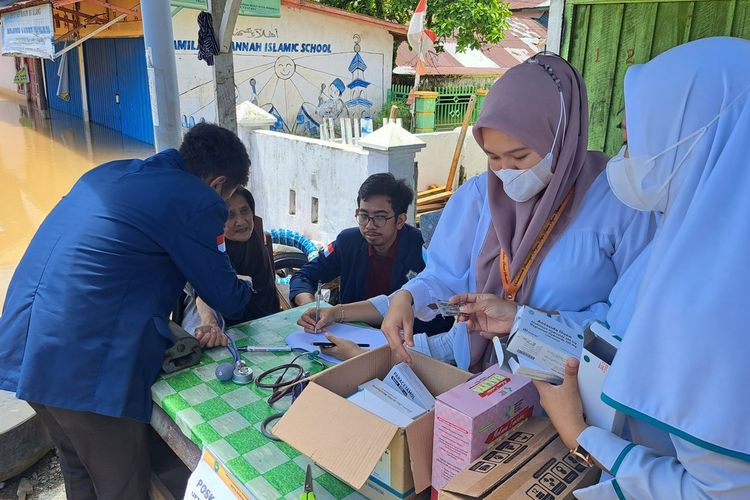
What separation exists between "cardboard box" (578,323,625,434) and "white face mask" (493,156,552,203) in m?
0.49

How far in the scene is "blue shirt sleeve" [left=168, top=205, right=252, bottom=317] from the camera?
5.66 ft

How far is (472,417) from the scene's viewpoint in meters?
0.96

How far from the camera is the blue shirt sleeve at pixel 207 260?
172 centimetres

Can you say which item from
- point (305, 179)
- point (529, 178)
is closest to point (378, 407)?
point (529, 178)

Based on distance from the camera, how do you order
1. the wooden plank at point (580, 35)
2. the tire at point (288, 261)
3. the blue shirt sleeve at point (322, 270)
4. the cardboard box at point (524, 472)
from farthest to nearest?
the tire at point (288, 261)
the wooden plank at point (580, 35)
the blue shirt sleeve at point (322, 270)
the cardboard box at point (524, 472)

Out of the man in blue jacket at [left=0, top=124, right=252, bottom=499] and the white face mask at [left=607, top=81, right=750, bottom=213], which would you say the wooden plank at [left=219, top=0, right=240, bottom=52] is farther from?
the white face mask at [left=607, top=81, right=750, bottom=213]

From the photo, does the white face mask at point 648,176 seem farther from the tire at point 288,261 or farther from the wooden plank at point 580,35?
the tire at point 288,261

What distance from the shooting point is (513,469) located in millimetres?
953

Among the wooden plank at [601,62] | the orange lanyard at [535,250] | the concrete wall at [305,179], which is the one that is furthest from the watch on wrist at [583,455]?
the concrete wall at [305,179]

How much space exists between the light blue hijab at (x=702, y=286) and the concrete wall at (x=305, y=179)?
5.18m

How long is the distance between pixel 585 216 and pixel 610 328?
400mm

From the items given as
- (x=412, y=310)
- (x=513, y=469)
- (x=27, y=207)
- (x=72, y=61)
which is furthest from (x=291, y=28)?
(x=513, y=469)

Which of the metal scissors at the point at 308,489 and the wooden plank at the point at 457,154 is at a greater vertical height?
the metal scissors at the point at 308,489

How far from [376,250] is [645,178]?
1.74 meters
